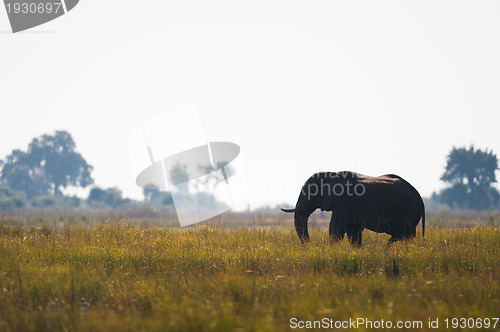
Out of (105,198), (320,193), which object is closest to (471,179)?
(105,198)

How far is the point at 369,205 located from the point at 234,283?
196 inches

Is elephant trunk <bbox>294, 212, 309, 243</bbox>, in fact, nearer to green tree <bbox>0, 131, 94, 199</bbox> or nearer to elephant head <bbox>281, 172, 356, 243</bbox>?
elephant head <bbox>281, 172, 356, 243</bbox>

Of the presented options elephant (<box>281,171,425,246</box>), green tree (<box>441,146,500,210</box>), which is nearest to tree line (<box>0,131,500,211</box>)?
green tree (<box>441,146,500,210</box>)

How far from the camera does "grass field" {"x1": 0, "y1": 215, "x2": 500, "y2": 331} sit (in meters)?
5.54

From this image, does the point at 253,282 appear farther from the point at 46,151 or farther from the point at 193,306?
the point at 46,151

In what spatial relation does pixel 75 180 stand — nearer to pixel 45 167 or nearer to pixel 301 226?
pixel 45 167

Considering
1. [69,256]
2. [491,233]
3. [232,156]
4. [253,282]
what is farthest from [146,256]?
[232,156]

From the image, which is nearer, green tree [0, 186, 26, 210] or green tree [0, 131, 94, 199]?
green tree [0, 186, 26, 210]

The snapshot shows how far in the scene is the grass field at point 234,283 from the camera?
5.54 meters

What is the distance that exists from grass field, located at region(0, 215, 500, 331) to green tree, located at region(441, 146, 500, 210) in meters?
53.0

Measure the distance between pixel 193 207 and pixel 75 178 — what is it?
2148 centimetres

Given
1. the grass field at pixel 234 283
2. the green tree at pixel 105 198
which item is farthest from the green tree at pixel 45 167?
the grass field at pixel 234 283

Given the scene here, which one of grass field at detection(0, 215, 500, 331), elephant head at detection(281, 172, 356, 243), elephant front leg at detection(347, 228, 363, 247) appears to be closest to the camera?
grass field at detection(0, 215, 500, 331)

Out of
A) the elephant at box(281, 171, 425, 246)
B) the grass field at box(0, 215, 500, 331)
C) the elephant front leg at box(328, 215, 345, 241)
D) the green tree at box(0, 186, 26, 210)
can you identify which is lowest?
the grass field at box(0, 215, 500, 331)
